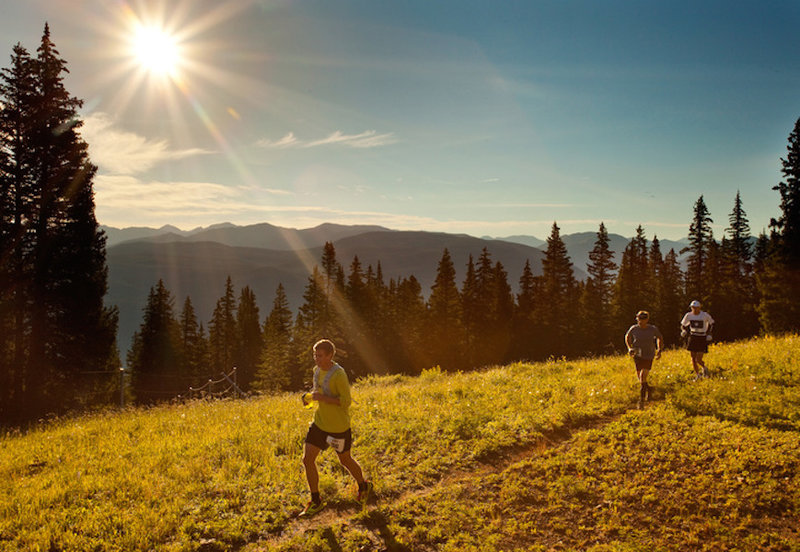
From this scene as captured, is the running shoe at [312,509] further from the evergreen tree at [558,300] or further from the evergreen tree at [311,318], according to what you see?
the evergreen tree at [558,300]

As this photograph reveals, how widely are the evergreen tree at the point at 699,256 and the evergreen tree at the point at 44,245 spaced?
58.3m

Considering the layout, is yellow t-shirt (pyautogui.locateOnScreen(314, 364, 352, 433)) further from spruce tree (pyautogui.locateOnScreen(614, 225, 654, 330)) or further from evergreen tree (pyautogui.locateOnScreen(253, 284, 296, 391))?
spruce tree (pyautogui.locateOnScreen(614, 225, 654, 330))

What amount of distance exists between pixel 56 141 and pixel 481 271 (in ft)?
155

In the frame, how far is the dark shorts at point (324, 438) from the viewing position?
677 centimetres

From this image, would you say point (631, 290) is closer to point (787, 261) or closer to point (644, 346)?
point (787, 261)

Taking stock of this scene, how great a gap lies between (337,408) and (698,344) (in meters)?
10.9

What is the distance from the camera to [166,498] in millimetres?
7191

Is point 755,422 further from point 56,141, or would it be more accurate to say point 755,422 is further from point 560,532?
point 56,141

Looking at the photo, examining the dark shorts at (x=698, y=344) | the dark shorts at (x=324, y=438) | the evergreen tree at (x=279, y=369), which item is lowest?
the evergreen tree at (x=279, y=369)

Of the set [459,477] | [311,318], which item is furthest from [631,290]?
[459,477]

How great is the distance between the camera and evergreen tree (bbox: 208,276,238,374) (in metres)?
69.8

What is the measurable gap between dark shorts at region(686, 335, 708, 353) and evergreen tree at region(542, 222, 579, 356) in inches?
1714

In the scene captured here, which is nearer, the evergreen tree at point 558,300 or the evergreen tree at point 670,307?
the evergreen tree at point 670,307

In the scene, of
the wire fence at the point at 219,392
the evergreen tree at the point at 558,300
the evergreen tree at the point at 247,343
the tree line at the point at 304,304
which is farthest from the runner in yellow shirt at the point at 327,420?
the evergreen tree at the point at 247,343
